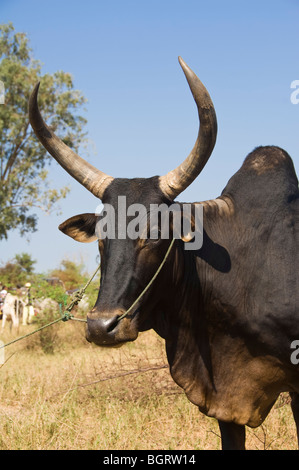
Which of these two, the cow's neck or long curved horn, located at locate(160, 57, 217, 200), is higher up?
long curved horn, located at locate(160, 57, 217, 200)

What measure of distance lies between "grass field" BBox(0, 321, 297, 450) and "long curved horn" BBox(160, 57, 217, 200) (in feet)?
6.47

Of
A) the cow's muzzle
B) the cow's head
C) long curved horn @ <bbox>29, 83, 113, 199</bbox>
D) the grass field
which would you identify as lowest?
A: the grass field

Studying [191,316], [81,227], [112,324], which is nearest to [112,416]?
[191,316]

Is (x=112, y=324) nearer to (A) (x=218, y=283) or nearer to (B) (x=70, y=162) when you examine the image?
(A) (x=218, y=283)

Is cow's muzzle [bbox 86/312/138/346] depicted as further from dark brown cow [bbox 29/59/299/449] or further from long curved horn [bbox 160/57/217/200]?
long curved horn [bbox 160/57/217/200]

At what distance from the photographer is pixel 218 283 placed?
3404 mm

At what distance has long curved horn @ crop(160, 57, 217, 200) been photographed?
3.01 m

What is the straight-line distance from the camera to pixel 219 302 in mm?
3381

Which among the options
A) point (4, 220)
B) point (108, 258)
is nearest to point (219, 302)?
point (108, 258)

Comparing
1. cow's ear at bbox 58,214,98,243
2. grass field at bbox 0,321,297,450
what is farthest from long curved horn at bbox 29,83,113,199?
→ grass field at bbox 0,321,297,450

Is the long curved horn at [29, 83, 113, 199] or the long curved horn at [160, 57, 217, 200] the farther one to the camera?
the long curved horn at [29, 83, 113, 199]

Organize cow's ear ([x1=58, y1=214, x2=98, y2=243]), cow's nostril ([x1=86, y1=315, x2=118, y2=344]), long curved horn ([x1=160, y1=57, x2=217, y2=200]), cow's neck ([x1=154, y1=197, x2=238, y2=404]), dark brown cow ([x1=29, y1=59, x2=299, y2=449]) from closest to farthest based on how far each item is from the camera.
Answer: cow's nostril ([x1=86, y1=315, x2=118, y2=344]) → long curved horn ([x1=160, y1=57, x2=217, y2=200]) → dark brown cow ([x1=29, y1=59, x2=299, y2=449]) → cow's neck ([x1=154, y1=197, x2=238, y2=404]) → cow's ear ([x1=58, y1=214, x2=98, y2=243])

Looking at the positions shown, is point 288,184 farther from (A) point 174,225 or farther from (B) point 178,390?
(B) point 178,390
